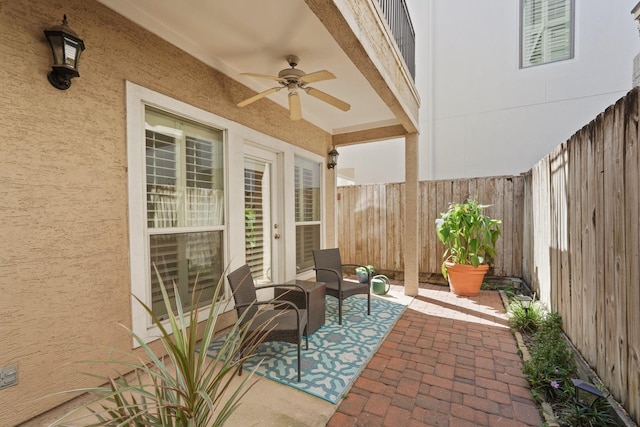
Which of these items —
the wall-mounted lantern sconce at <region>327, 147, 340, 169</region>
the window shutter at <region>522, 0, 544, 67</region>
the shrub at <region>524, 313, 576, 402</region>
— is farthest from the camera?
the window shutter at <region>522, 0, 544, 67</region>

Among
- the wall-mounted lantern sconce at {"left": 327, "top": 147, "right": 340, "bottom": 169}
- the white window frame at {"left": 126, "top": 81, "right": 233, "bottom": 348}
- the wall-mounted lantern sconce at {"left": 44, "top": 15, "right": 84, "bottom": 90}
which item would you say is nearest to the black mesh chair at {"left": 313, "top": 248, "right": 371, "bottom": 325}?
the wall-mounted lantern sconce at {"left": 327, "top": 147, "right": 340, "bottom": 169}

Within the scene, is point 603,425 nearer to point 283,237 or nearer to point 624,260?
point 624,260

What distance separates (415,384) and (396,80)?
10.5 feet

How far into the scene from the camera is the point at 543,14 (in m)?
5.44

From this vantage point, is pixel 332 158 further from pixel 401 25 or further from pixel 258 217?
pixel 401 25

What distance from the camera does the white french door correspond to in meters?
3.85

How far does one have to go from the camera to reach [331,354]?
269 centimetres

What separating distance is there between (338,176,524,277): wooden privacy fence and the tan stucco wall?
14.8 feet

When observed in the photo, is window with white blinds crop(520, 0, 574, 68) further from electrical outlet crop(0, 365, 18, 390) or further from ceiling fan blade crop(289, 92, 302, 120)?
electrical outlet crop(0, 365, 18, 390)

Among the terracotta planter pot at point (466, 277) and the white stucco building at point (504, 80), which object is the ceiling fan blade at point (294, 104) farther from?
the white stucco building at point (504, 80)

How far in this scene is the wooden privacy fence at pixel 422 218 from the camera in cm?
491

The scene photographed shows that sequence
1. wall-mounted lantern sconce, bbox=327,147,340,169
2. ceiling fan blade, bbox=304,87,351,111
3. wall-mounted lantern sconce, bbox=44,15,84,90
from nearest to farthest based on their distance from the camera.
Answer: wall-mounted lantern sconce, bbox=44,15,84,90, ceiling fan blade, bbox=304,87,351,111, wall-mounted lantern sconce, bbox=327,147,340,169

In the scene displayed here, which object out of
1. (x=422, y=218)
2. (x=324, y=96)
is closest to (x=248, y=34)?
(x=324, y=96)

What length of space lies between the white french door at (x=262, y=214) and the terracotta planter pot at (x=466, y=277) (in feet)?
9.54
